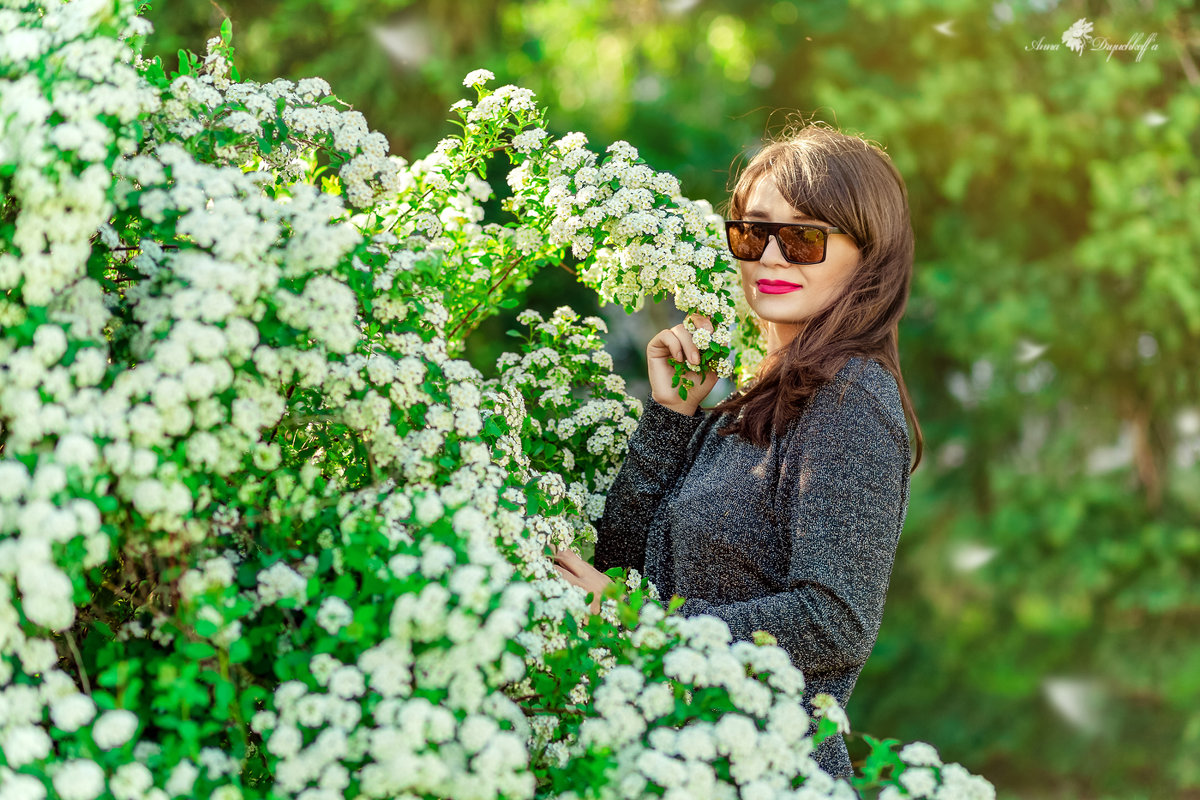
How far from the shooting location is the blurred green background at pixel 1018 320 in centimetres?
637

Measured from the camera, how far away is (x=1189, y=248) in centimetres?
618

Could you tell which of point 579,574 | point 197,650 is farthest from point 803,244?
point 197,650

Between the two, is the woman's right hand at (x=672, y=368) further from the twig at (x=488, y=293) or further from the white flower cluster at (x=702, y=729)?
the white flower cluster at (x=702, y=729)

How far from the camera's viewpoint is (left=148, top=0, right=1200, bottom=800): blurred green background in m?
6.37

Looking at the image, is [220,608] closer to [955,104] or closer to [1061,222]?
[955,104]

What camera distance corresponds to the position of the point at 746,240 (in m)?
2.36

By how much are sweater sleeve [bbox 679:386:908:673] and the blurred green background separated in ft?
16.3

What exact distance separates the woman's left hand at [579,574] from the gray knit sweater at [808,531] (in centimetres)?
19

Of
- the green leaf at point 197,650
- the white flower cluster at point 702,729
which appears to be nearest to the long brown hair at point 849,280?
the white flower cluster at point 702,729

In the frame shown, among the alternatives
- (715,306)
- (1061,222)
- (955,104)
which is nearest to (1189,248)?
(1061,222)

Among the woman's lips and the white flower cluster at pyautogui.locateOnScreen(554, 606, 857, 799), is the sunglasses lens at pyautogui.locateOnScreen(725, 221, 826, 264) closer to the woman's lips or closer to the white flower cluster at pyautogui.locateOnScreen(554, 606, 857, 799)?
the woman's lips

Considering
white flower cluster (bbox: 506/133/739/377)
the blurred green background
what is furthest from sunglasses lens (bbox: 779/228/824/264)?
the blurred green background

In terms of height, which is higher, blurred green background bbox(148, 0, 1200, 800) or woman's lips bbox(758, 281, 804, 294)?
blurred green background bbox(148, 0, 1200, 800)

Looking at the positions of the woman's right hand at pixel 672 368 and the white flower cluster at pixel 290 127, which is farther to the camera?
the woman's right hand at pixel 672 368
